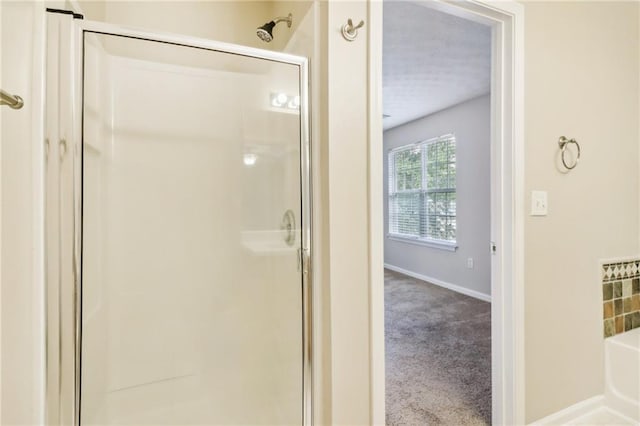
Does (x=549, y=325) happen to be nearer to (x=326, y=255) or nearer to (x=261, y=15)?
(x=326, y=255)

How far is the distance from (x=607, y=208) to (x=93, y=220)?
2.61 meters

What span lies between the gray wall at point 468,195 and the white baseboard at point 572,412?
2.10 m

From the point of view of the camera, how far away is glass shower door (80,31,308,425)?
150cm

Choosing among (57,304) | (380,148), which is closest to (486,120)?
(380,148)

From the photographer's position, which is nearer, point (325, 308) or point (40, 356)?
point (40, 356)

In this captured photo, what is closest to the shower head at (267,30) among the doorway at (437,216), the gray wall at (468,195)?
the doorway at (437,216)

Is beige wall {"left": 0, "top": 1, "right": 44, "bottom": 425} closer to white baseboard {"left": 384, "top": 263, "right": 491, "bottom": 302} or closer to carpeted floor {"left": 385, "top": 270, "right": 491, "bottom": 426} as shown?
carpeted floor {"left": 385, "top": 270, "right": 491, "bottom": 426}

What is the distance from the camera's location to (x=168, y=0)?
1.87m

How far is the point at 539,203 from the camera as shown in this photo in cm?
158

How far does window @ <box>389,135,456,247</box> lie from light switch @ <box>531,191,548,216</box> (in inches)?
113

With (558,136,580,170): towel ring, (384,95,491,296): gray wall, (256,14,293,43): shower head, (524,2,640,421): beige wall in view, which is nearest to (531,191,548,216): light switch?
(524,2,640,421): beige wall

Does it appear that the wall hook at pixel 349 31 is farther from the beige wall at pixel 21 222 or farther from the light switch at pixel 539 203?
the light switch at pixel 539 203

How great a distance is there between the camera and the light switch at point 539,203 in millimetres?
1572

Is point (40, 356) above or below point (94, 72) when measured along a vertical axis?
below
